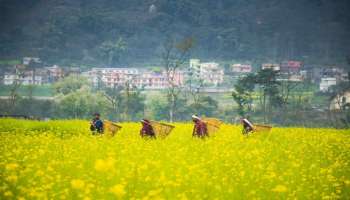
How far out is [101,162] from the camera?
704 centimetres

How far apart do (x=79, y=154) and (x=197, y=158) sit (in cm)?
276

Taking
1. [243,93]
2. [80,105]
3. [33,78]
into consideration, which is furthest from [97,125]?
[33,78]

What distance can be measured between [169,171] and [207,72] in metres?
149

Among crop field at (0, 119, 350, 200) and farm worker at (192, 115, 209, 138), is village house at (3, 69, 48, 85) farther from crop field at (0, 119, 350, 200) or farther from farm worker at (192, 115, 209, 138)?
crop field at (0, 119, 350, 200)

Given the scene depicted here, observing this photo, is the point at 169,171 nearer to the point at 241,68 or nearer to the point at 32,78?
the point at 32,78

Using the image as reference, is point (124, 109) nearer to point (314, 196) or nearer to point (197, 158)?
point (197, 158)

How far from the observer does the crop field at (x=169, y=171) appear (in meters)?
9.58

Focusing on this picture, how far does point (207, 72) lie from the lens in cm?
16175

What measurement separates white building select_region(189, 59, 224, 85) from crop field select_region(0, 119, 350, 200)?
431 feet

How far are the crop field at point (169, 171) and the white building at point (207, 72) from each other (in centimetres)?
13143

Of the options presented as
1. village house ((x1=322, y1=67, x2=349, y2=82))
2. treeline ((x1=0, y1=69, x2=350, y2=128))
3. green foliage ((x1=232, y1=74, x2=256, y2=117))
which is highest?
village house ((x1=322, y1=67, x2=349, y2=82))

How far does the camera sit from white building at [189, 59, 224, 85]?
156 m

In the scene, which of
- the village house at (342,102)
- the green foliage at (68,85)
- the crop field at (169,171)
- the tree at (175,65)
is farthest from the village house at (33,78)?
the crop field at (169,171)

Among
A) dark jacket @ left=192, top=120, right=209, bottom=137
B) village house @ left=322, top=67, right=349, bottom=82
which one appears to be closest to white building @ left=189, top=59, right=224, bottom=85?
village house @ left=322, top=67, right=349, bottom=82
